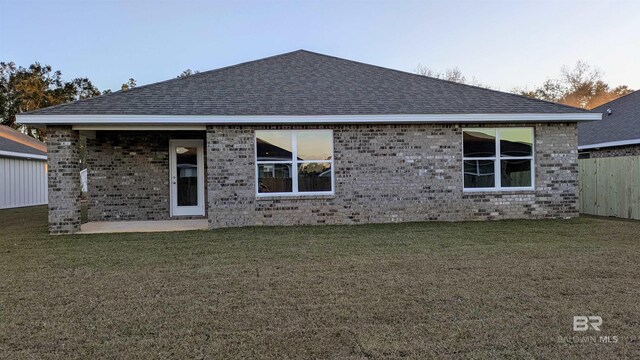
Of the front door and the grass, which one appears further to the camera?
the front door

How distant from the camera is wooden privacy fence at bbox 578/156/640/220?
10.8 m

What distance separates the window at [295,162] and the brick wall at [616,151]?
10.3 metres

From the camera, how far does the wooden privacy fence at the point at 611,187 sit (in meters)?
10.8

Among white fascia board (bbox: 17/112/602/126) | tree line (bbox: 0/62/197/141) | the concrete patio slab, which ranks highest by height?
tree line (bbox: 0/62/197/141)

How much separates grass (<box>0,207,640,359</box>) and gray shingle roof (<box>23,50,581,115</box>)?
10.7 feet

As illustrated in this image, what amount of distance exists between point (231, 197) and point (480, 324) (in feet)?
23.4

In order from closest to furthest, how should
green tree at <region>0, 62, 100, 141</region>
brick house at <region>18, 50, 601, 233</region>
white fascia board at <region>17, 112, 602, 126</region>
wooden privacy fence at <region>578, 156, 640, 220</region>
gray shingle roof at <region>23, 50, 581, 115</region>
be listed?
white fascia board at <region>17, 112, 602, 126</region>
brick house at <region>18, 50, 601, 233</region>
gray shingle roof at <region>23, 50, 581, 115</region>
wooden privacy fence at <region>578, 156, 640, 220</region>
green tree at <region>0, 62, 100, 141</region>

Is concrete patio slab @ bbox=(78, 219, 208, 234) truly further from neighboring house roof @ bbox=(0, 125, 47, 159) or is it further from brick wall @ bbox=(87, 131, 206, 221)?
neighboring house roof @ bbox=(0, 125, 47, 159)

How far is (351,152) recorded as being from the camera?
9922 mm

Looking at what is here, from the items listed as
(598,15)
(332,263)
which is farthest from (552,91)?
(332,263)

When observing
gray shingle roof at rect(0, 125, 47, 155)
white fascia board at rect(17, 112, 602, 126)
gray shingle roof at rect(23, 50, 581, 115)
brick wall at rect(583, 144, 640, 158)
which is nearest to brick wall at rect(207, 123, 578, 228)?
white fascia board at rect(17, 112, 602, 126)

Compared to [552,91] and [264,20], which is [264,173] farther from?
[552,91]

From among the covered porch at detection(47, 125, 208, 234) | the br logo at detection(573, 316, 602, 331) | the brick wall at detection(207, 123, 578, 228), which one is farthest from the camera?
the covered porch at detection(47, 125, 208, 234)

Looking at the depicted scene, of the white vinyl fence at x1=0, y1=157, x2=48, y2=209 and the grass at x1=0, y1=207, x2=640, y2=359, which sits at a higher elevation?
the white vinyl fence at x1=0, y1=157, x2=48, y2=209
